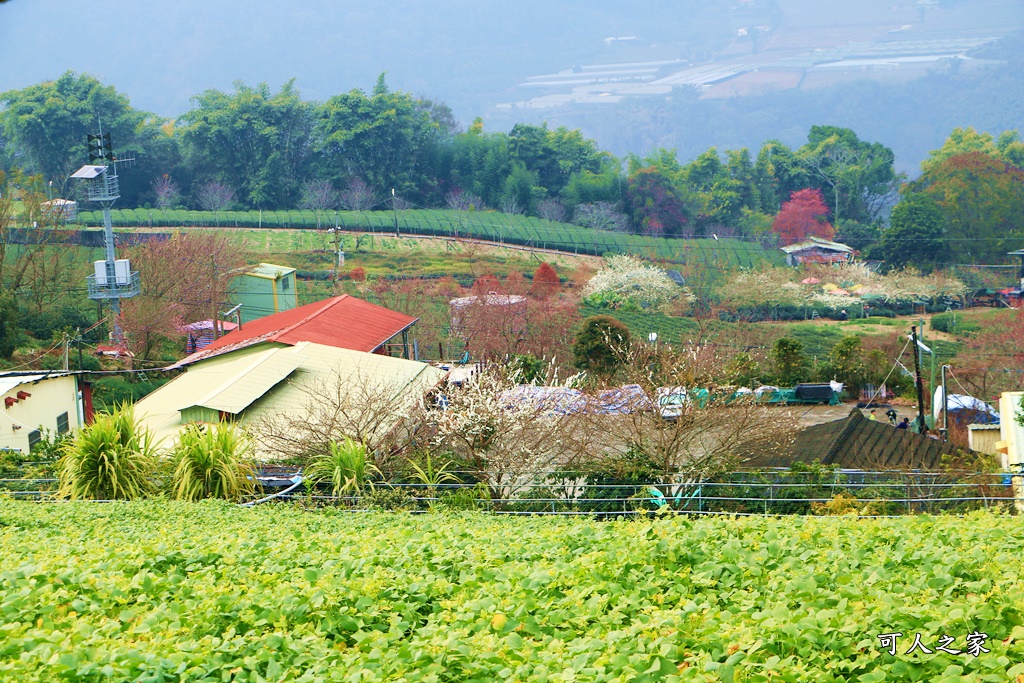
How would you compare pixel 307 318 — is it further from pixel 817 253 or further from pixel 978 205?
pixel 978 205

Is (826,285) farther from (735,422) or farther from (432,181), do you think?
(735,422)

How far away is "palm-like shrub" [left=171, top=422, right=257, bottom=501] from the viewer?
14.7 meters

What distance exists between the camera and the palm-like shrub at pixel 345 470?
15188 mm

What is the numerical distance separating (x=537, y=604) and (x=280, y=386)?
1692cm

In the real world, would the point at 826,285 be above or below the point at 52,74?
below

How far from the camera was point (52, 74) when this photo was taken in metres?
194

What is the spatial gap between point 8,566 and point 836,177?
10532 centimetres

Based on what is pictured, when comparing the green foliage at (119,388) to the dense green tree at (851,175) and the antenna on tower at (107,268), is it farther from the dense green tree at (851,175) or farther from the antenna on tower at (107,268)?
the dense green tree at (851,175)

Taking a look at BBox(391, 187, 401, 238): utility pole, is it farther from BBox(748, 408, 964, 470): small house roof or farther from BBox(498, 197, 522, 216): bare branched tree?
BBox(748, 408, 964, 470): small house roof

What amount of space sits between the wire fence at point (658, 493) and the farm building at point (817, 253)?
69508mm

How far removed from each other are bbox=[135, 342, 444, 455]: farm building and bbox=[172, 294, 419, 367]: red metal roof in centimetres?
117

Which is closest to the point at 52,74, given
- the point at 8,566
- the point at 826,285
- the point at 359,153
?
the point at 359,153

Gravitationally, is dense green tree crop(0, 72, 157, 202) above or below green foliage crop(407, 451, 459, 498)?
above

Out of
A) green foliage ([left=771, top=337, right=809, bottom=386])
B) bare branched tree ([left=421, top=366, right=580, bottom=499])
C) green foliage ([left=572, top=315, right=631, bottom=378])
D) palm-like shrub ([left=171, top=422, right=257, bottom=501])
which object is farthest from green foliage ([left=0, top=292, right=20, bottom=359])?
palm-like shrub ([left=171, top=422, right=257, bottom=501])
